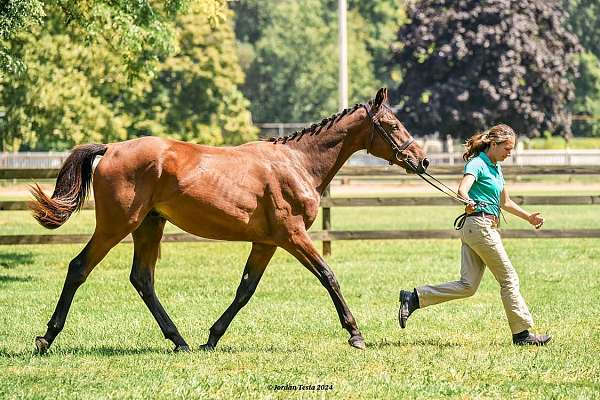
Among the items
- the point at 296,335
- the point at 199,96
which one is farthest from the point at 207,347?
the point at 199,96

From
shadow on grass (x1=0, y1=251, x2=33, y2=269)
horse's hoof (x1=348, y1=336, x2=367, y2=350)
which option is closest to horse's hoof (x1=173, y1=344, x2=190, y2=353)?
horse's hoof (x1=348, y1=336, x2=367, y2=350)

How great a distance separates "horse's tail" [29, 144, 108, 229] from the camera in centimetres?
929

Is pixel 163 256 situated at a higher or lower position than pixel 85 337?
lower

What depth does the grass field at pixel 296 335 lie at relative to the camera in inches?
301

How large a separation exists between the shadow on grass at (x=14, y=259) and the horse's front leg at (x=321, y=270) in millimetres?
8768

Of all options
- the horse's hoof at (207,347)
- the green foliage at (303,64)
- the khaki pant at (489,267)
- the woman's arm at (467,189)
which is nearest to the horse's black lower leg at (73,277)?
the horse's hoof at (207,347)

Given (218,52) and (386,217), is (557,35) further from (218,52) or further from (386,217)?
(386,217)

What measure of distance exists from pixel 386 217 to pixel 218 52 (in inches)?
999

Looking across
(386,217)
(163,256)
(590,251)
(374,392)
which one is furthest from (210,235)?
(386,217)

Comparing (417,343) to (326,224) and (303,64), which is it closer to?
(326,224)

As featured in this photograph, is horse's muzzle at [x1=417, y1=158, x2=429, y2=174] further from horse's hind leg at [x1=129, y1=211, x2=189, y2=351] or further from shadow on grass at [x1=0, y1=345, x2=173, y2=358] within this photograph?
shadow on grass at [x1=0, y1=345, x2=173, y2=358]

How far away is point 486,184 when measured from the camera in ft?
30.9

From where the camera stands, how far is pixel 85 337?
1003 cm

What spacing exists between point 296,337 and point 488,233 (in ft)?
6.52
